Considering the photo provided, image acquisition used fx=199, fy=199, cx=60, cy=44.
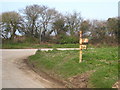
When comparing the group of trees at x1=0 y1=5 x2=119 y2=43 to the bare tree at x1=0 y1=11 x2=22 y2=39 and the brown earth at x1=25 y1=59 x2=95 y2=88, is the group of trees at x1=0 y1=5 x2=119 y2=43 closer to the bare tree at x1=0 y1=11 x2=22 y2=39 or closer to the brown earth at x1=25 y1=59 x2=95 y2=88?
the bare tree at x1=0 y1=11 x2=22 y2=39

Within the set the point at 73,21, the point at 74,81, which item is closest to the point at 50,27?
the point at 73,21

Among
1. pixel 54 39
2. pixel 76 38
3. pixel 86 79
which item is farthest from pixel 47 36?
pixel 86 79

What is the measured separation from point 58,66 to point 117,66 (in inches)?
112

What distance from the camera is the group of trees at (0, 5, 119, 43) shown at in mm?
33906

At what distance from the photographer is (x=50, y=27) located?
3619 cm

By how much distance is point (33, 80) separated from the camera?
8000 mm

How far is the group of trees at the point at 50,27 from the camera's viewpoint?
3391 cm

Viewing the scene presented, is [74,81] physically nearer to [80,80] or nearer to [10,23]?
[80,80]

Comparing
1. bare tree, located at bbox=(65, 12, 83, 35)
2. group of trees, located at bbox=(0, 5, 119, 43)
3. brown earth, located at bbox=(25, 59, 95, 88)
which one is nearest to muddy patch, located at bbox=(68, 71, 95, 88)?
brown earth, located at bbox=(25, 59, 95, 88)

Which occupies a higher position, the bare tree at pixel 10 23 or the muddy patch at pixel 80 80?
the bare tree at pixel 10 23

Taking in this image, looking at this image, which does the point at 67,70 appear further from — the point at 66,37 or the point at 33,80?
the point at 66,37

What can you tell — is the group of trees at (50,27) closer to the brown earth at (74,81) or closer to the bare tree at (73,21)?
the bare tree at (73,21)

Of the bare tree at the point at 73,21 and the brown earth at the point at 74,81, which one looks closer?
the brown earth at the point at 74,81

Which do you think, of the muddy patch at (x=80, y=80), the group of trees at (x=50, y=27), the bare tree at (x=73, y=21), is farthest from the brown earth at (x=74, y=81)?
the bare tree at (x=73, y=21)
